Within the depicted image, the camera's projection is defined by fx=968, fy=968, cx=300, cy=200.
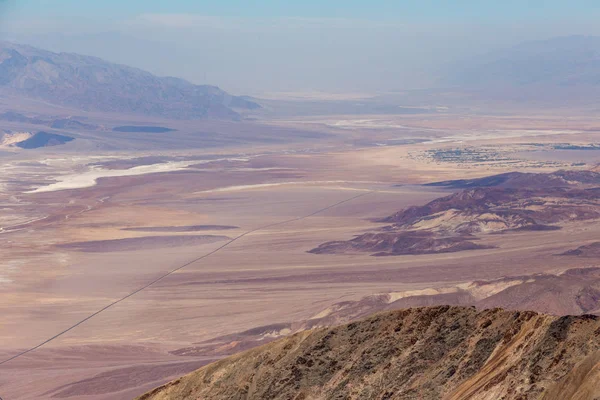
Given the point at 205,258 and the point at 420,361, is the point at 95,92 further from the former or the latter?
the point at 420,361

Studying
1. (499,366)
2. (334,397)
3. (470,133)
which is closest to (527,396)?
(499,366)

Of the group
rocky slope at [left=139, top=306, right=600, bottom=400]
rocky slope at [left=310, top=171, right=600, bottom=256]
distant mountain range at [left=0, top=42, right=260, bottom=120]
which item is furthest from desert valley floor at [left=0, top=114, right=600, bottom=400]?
distant mountain range at [left=0, top=42, right=260, bottom=120]

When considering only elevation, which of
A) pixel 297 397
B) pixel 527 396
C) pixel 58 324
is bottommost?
pixel 58 324

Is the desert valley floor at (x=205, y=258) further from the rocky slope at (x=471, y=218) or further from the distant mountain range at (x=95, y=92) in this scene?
the distant mountain range at (x=95, y=92)

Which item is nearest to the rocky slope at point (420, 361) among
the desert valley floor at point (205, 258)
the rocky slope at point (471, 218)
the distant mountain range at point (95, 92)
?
the desert valley floor at point (205, 258)

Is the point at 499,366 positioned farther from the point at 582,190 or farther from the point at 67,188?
the point at 67,188

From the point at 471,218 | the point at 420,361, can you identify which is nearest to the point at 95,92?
the point at 471,218
